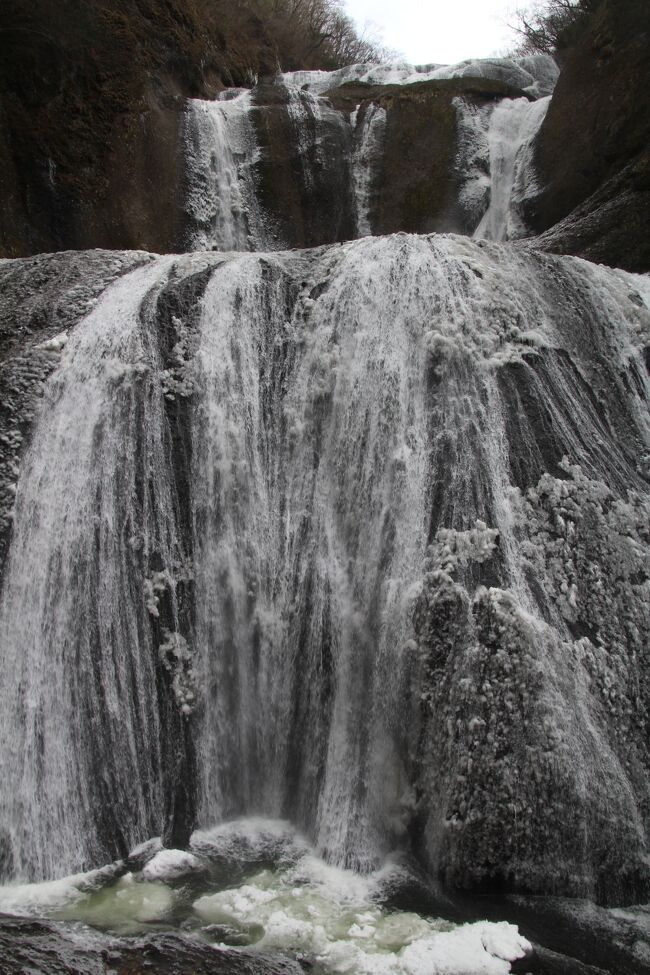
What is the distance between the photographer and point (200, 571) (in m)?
4.42

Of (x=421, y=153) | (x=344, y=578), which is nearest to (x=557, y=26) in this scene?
(x=421, y=153)

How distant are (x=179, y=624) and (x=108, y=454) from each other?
1.19 m

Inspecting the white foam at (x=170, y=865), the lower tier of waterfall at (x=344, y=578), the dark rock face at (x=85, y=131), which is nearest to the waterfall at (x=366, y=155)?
the dark rock face at (x=85, y=131)

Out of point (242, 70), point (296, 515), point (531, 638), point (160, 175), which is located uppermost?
point (242, 70)

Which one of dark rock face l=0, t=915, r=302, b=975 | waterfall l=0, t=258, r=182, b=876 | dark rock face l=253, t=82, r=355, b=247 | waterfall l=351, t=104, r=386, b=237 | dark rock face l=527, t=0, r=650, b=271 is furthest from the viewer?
waterfall l=351, t=104, r=386, b=237

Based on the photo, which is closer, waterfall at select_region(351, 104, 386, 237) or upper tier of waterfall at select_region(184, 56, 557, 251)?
upper tier of waterfall at select_region(184, 56, 557, 251)

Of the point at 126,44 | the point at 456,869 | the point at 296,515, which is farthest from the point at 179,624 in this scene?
the point at 126,44

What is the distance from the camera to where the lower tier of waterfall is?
3.63 meters

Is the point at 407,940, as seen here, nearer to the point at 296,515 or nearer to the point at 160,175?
the point at 296,515

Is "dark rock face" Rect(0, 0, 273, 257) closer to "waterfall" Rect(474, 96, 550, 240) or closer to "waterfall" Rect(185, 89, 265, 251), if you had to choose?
"waterfall" Rect(185, 89, 265, 251)

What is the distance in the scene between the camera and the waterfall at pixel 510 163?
30.5 feet

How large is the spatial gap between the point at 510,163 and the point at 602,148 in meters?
1.95

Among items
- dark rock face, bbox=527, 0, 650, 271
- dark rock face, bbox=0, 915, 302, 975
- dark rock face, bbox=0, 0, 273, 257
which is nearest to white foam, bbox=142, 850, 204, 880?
dark rock face, bbox=0, 915, 302, 975

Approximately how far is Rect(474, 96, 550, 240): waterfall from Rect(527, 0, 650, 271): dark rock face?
0.76 feet
